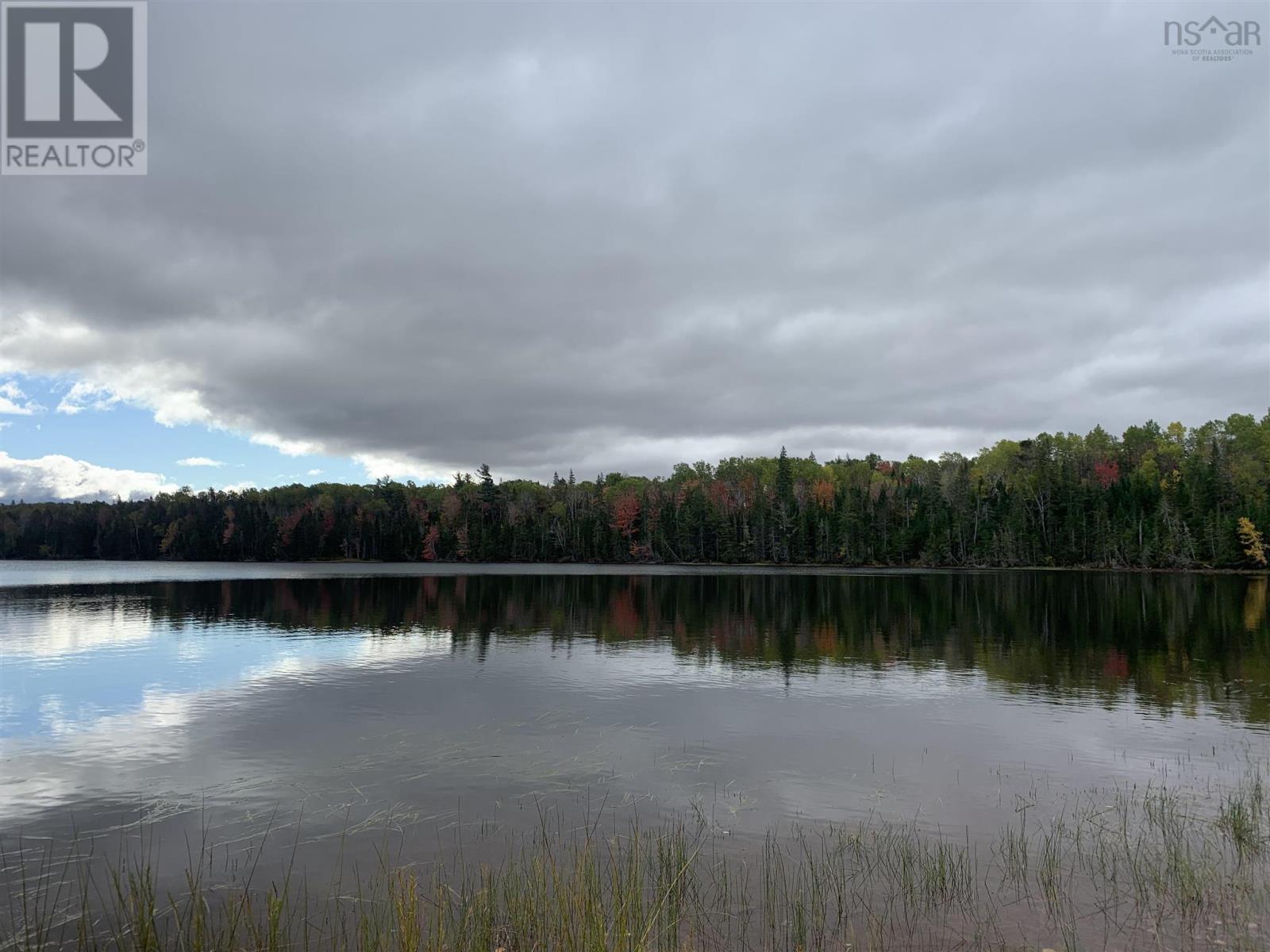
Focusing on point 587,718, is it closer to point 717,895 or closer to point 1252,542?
point 717,895

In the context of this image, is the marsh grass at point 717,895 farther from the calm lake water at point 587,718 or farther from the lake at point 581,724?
the calm lake water at point 587,718

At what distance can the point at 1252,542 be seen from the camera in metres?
131

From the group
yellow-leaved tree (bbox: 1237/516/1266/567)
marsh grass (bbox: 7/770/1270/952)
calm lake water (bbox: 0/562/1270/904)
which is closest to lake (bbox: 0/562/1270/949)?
calm lake water (bbox: 0/562/1270/904)

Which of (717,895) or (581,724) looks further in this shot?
(581,724)

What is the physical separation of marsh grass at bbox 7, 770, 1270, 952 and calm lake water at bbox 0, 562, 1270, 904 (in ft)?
4.77

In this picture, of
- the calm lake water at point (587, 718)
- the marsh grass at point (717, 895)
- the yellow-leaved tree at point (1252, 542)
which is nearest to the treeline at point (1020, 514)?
the yellow-leaved tree at point (1252, 542)

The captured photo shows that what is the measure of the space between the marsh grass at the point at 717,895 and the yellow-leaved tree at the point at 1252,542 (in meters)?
149

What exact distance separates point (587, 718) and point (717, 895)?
14.0 m

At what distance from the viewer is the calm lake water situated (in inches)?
664

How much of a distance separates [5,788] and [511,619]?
4048cm

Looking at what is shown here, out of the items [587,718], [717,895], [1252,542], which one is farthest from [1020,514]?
[717,895]

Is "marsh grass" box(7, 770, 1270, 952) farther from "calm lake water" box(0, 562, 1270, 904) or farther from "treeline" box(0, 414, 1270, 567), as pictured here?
"treeline" box(0, 414, 1270, 567)

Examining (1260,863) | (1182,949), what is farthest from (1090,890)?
(1260,863)

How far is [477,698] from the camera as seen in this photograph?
29.2 m
